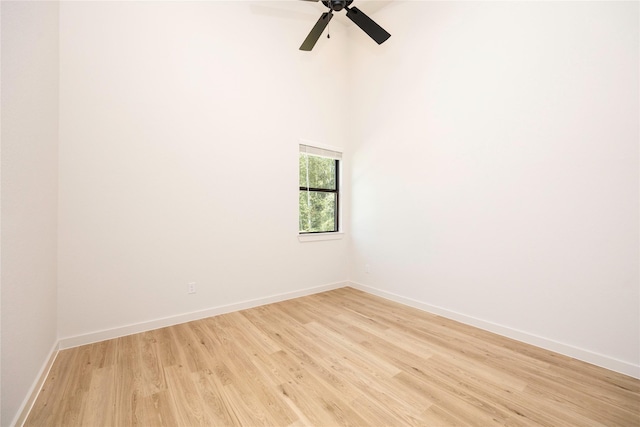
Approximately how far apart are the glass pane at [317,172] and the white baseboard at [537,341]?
1885mm

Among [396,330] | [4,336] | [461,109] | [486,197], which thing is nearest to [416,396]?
[396,330]

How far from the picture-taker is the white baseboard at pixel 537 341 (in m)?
2.02

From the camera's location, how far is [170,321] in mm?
2752

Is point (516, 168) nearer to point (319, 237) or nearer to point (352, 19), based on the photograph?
point (352, 19)

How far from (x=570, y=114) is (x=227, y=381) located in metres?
3.37

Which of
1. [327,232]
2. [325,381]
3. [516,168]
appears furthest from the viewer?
[327,232]

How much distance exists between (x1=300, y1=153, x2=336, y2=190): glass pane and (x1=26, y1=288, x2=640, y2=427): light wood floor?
6.52ft

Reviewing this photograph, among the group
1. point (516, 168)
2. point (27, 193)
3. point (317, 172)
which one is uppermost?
point (317, 172)

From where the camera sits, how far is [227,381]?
1.85 m

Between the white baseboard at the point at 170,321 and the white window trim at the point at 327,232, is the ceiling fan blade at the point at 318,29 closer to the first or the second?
the white window trim at the point at 327,232

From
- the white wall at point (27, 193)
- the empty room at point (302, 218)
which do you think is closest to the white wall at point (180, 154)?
the empty room at point (302, 218)

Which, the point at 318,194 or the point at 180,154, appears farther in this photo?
the point at 318,194

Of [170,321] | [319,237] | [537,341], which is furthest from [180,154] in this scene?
[537,341]

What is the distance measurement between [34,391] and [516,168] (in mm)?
3983
